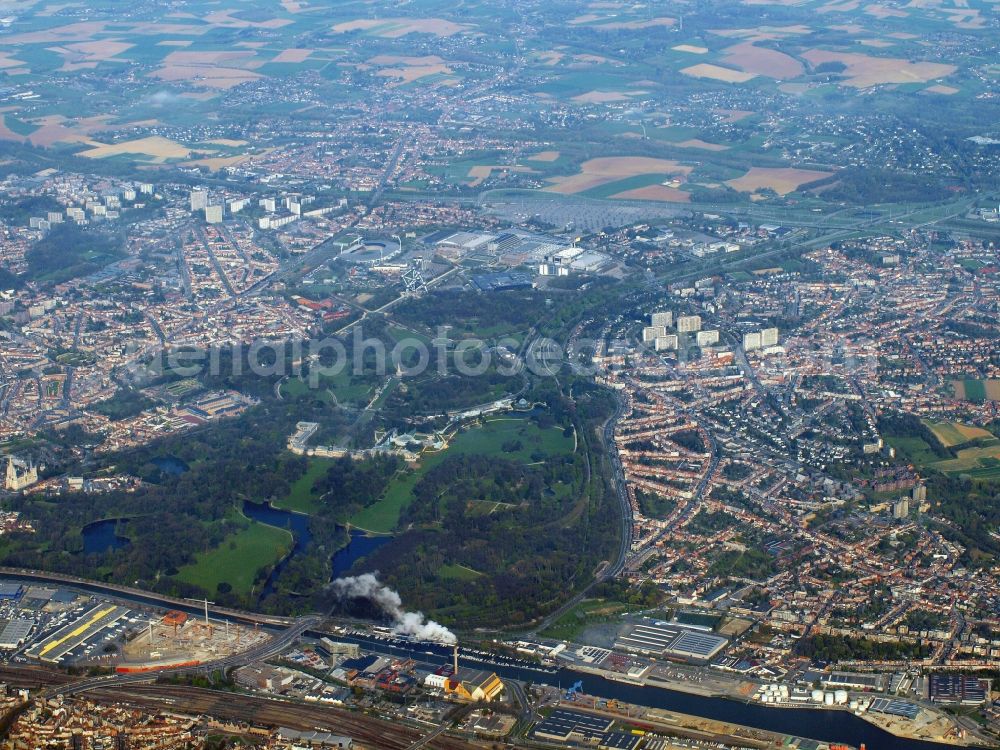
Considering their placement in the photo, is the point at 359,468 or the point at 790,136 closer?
the point at 359,468

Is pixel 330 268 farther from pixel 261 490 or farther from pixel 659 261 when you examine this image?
pixel 261 490

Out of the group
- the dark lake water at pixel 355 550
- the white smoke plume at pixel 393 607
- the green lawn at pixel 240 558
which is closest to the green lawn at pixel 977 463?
the dark lake water at pixel 355 550

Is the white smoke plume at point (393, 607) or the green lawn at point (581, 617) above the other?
the white smoke plume at point (393, 607)

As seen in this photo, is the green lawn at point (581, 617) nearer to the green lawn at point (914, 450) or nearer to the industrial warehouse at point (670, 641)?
the industrial warehouse at point (670, 641)

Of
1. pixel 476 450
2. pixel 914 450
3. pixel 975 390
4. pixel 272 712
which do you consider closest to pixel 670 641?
pixel 272 712

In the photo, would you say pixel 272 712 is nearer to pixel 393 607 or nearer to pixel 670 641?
pixel 393 607

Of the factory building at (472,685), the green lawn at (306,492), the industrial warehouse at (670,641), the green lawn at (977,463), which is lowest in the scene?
the green lawn at (977,463)

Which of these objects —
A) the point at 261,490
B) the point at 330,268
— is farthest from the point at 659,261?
the point at 261,490
